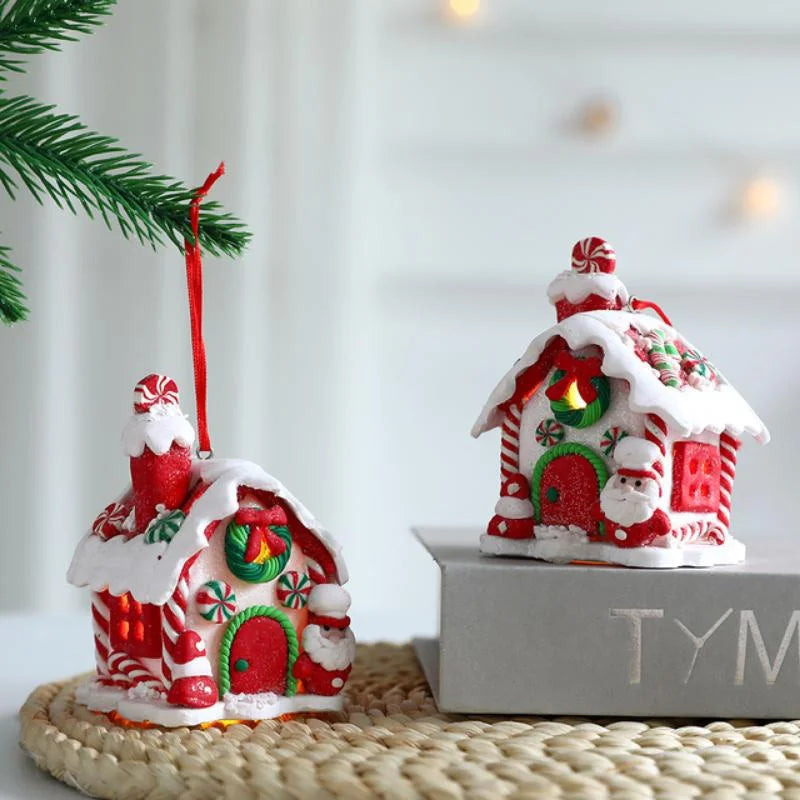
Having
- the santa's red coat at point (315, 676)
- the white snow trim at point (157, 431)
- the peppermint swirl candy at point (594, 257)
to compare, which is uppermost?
the peppermint swirl candy at point (594, 257)

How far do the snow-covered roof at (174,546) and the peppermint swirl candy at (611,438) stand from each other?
9.8 inches

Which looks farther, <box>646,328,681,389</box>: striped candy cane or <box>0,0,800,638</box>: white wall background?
<box>0,0,800,638</box>: white wall background

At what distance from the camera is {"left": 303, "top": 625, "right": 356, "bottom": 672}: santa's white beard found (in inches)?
41.1

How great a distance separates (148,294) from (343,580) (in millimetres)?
1378

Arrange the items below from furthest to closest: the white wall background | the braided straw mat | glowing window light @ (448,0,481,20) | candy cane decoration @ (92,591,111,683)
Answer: glowing window light @ (448,0,481,20)
the white wall background
candy cane decoration @ (92,591,111,683)
the braided straw mat

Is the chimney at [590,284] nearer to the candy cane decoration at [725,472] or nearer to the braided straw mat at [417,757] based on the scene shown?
the candy cane decoration at [725,472]

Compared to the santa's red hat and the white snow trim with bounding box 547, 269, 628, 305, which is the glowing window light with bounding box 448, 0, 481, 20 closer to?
the white snow trim with bounding box 547, 269, 628, 305

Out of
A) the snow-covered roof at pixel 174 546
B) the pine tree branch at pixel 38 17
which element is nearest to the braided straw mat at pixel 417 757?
the snow-covered roof at pixel 174 546

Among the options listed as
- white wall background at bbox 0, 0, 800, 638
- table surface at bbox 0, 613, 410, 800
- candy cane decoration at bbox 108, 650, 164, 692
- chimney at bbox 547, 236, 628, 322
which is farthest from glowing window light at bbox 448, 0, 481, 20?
candy cane decoration at bbox 108, 650, 164, 692

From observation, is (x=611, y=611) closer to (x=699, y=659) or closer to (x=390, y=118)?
(x=699, y=659)

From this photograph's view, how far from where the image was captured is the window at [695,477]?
108 centimetres

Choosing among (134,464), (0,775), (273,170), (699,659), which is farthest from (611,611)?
(273,170)

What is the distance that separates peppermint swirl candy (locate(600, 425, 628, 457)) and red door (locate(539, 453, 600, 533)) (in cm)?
2

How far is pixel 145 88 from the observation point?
2305 mm
